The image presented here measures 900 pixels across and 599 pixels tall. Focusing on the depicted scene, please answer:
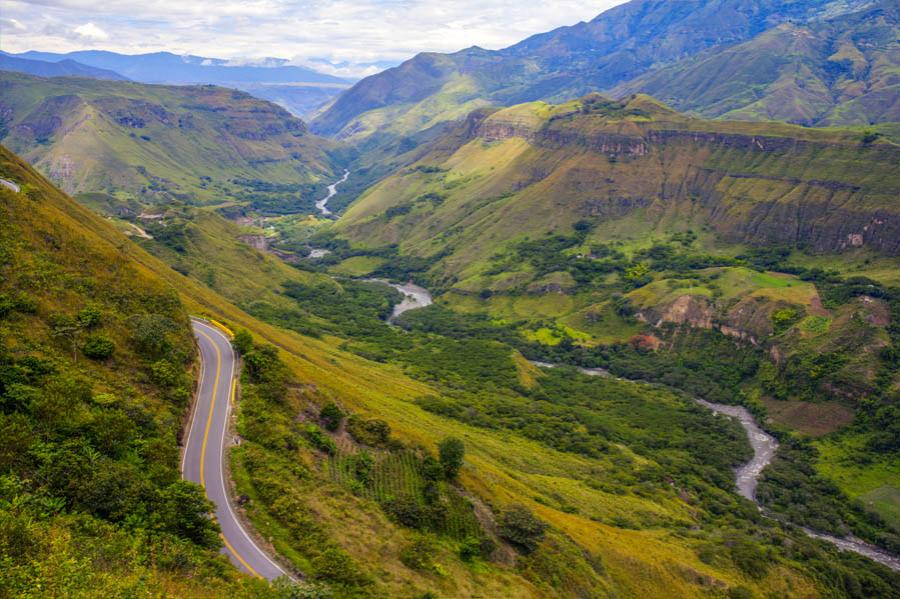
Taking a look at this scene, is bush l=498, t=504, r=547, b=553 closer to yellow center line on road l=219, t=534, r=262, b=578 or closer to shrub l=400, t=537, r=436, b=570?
shrub l=400, t=537, r=436, b=570

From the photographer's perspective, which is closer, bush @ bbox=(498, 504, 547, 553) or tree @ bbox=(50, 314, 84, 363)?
tree @ bbox=(50, 314, 84, 363)

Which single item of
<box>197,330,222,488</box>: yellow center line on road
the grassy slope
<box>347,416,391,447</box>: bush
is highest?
<box>197,330,222,488</box>: yellow center line on road

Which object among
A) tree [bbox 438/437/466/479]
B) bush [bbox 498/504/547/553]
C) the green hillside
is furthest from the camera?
tree [bbox 438/437/466/479]

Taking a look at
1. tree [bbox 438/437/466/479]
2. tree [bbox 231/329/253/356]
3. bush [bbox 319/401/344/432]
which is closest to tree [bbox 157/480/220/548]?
bush [bbox 319/401/344/432]

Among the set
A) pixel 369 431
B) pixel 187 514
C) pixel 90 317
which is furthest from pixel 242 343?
pixel 187 514

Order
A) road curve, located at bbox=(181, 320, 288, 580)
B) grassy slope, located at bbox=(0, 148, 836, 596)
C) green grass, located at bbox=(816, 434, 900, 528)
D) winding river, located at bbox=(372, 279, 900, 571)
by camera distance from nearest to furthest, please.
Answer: road curve, located at bbox=(181, 320, 288, 580) < grassy slope, located at bbox=(0, 148, 836, 596) < winding river, located at bbox=(372, 279, 900, 571) < green grass, located at bbox=(816, 434, 900, 528)

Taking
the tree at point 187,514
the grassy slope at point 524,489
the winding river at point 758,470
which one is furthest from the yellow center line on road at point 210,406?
the winding river at point 758,470

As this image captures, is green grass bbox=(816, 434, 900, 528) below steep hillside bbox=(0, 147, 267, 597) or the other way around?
below
